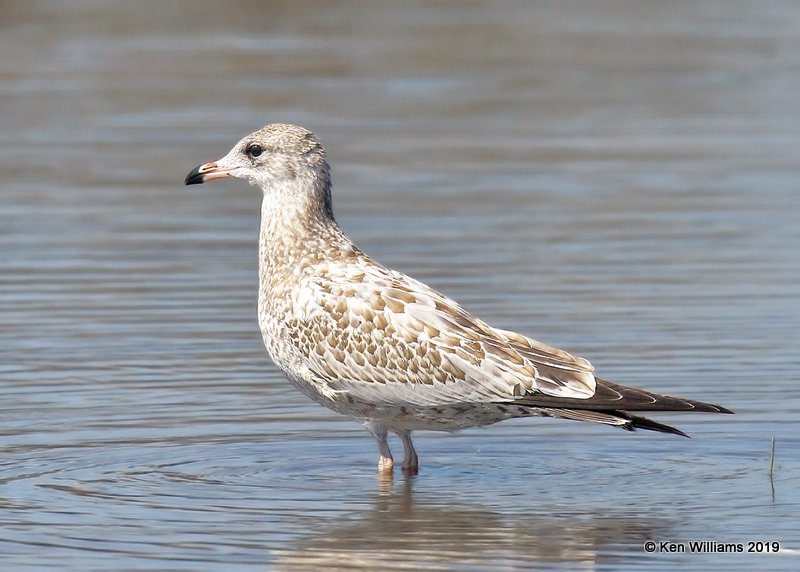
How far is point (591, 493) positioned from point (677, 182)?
10267mm

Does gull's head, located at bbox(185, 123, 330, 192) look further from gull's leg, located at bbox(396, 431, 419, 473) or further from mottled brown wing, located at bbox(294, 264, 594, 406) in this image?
gull's leg, located at bbox(396, 431, 419, 473)

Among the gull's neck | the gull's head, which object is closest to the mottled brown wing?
the gull's neck

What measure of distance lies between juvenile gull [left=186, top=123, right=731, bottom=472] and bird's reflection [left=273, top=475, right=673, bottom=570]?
55 cm

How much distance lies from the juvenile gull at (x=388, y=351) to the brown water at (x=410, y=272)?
0.44 meters

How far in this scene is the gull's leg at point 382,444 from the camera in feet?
38.5

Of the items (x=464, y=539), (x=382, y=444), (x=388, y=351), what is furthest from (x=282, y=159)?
(x=464, y=539)

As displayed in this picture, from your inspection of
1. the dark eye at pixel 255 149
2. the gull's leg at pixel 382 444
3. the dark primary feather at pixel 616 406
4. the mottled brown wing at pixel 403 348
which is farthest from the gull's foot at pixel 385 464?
Answer: the dark eye at pixel 255 149

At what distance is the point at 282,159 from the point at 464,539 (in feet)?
9.01

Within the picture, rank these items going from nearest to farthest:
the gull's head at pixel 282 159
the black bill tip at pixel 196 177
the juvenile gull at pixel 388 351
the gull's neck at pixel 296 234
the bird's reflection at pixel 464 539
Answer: the bird's reflection at pixel 464 539 → the juvenile gull at pixel 388 351 → the gull's neck at pixel 296 234 → the gull's head at pixel 282 159 → the black bill tip at pixel 196 177

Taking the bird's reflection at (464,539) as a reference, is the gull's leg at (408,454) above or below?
above

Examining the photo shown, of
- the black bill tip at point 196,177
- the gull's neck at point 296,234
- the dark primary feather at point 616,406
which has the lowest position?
the dark primary feather at point 616,406

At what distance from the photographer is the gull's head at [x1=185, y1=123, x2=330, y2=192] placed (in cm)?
1209

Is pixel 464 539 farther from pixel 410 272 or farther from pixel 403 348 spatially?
pixel 410 272

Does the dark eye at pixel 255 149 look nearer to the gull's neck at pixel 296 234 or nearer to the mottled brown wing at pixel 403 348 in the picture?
the gull's neck at pixel 296 234
